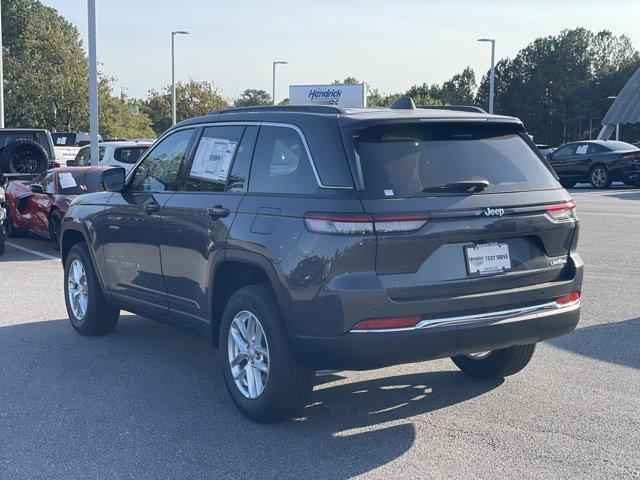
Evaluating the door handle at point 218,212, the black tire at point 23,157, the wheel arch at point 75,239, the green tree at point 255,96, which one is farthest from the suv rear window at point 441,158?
the green tree at point 255,96

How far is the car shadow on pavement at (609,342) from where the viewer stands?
21.1 ft

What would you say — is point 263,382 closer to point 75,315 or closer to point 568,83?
point 75,315

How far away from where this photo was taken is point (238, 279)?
5277 millimetres

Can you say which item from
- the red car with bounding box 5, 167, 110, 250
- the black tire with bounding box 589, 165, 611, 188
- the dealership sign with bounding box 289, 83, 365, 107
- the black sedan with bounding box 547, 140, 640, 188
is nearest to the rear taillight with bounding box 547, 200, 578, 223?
the red car with bounding box 5, 167, 110, 250

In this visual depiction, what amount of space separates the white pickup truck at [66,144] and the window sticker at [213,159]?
15.3m

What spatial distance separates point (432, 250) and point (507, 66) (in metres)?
103

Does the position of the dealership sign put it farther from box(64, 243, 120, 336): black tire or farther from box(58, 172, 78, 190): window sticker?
box(64, 243, 120, 336): black tire

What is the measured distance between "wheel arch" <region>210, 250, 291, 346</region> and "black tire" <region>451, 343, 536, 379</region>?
1700mm

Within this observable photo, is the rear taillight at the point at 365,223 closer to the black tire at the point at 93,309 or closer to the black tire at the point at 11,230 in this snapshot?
the black tire at the point at 93,309

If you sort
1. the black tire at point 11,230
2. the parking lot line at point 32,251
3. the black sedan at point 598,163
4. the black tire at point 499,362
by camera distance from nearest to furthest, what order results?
the black tire at point 499,362 → the parking lot line at point 32,251 → the black tire at point 11,230 → the black sedan at point 598,163

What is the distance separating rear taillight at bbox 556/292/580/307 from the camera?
16.4 feet

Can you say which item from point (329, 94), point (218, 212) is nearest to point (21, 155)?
point (218, 212)

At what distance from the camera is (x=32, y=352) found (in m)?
6.74

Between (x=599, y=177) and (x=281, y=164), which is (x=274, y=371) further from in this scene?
(x=599, y=177)
